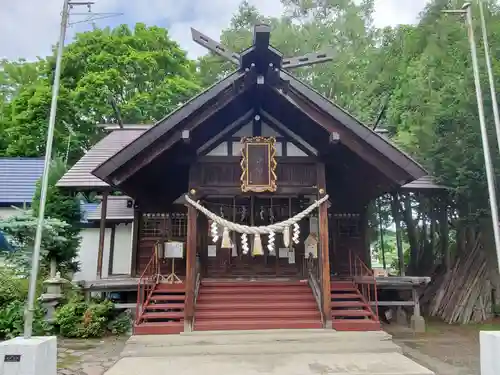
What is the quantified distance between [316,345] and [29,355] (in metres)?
4.28

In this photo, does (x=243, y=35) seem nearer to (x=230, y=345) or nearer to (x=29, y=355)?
(x=230, y=345)

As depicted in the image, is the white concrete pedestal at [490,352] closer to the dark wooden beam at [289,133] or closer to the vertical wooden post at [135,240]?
the dark wooden beam at [289,133]

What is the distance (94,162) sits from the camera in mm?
12055

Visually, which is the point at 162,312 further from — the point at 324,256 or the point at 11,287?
the point at 11,287

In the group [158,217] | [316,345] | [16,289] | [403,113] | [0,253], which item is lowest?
[316,345]

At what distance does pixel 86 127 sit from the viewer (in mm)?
22375

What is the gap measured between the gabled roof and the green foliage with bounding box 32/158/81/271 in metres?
0.51

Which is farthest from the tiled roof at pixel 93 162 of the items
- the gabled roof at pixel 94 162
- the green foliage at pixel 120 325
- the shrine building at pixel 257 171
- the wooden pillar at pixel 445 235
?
the wooden pillar at pixel 445 235

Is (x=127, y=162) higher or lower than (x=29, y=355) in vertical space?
higher

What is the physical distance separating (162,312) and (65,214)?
457 centimetres

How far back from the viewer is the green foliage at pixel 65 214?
10.6 metres

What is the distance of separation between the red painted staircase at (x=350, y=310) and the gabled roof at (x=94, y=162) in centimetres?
528

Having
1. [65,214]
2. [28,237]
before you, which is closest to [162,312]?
[28,237]

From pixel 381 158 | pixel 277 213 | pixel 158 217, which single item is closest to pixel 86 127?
pixel 158 217
